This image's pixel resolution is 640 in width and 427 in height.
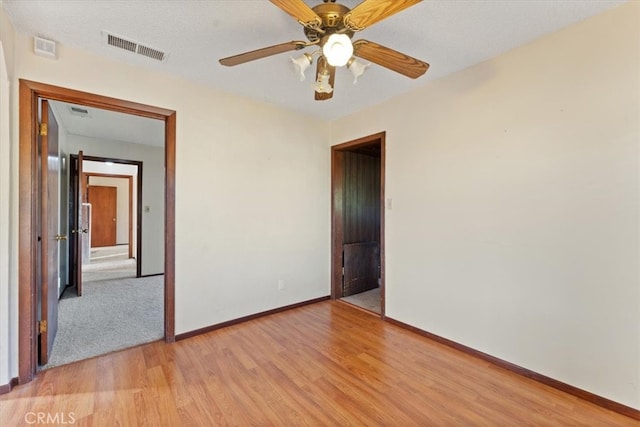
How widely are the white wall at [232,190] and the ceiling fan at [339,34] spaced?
1.18m

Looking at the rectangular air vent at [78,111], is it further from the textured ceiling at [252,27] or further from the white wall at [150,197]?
the textured ceiling at [252,27]

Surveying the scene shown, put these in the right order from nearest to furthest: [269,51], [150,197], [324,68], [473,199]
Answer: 1. [269,51]
2. [324,68]
3. [473,199]
4. [150,197]

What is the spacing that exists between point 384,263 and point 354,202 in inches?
47.2

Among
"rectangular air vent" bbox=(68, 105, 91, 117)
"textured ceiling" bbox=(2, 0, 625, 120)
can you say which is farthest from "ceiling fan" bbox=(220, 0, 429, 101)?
"rectangular air vent" bbox=(68, 105, 91, 117)

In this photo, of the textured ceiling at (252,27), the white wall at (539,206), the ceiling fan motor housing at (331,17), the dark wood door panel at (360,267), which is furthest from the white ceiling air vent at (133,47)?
the dark wood door panel at (360,267)

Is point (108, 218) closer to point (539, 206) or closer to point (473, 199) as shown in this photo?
point (473, 199)

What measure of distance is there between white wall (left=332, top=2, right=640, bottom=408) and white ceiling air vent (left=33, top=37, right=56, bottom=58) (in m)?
2.89

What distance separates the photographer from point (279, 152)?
3.32 m

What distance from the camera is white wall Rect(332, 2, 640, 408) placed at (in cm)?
170

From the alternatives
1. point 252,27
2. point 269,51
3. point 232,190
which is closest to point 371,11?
point 269,51

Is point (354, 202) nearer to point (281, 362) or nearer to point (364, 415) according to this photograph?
point (281, 362)

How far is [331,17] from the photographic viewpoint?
4.73 ft

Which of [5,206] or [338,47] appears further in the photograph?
[5,206]

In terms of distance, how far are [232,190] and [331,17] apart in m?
1.93
